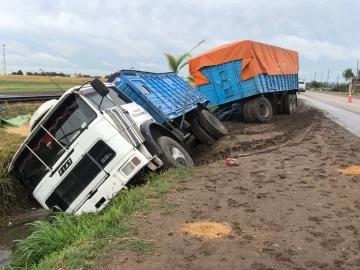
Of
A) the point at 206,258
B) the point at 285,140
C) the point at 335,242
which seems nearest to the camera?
the point at 206,258

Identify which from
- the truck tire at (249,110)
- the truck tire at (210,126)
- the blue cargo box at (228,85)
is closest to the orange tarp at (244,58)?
the blue cargo box at (228,85)

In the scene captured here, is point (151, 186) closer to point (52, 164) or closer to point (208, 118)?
point (52, 164)

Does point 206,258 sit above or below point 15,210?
above

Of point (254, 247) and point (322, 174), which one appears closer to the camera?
point (254, 247)

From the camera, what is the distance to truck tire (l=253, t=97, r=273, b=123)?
1516 cm

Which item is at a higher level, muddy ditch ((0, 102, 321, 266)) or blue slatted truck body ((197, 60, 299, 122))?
blue slatted truck body ((197, 60, 299, 122))

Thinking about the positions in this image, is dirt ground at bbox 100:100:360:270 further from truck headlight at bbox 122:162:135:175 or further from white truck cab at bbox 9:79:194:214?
white truck cab at bbox 9:79:194:214

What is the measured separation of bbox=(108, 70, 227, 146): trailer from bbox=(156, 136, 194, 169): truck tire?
1.40 metres

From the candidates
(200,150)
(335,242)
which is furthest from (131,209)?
(200,150)

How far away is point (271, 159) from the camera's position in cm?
832

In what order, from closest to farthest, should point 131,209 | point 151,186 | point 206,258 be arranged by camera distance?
1. point 206,258
2. point 131,209
3. point 151,186

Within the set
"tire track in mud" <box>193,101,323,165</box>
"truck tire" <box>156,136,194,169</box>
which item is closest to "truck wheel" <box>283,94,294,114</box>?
"tire track in mud" <box>193,101,323,165</box>

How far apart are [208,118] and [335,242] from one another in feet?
26.8

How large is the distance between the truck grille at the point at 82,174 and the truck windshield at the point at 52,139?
37cm
